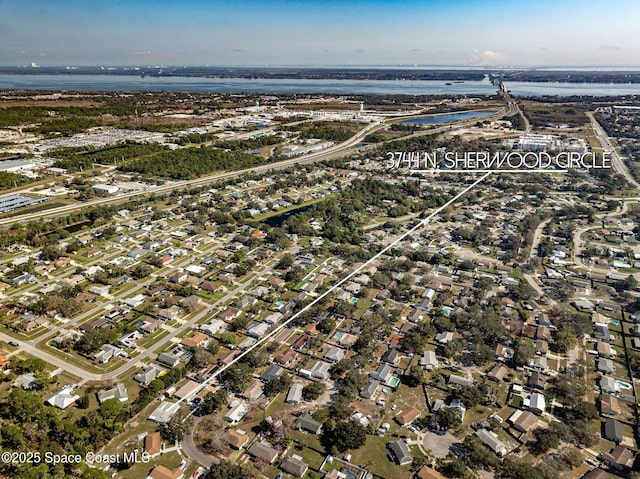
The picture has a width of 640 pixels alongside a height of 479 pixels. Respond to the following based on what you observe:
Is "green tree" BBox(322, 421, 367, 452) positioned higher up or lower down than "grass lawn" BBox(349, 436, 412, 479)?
higher up

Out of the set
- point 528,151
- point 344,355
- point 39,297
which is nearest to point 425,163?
point 528,151

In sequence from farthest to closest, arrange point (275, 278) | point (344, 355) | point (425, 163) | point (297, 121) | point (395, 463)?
1. point (297, 121)
2. point (425, 163)
3. point (275, 278)
4. point (344, 355)
5. point (395, 463)

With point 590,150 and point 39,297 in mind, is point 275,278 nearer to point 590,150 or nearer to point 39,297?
point 39,297

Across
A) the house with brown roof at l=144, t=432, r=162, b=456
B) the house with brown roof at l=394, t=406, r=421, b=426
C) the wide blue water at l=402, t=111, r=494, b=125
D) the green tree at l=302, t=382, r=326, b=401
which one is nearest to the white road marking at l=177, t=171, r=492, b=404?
the house with brown roof at l=144, t=432, r=162, b=456

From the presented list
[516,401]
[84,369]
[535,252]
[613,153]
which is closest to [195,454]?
[84,369]

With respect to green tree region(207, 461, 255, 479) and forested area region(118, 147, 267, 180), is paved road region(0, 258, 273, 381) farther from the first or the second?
forested area region(118, 147, 267, 180)

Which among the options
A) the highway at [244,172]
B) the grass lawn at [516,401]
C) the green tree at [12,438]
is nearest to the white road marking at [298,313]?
the green tree at [12,438]

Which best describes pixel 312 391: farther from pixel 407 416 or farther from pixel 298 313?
pixel 298 313
